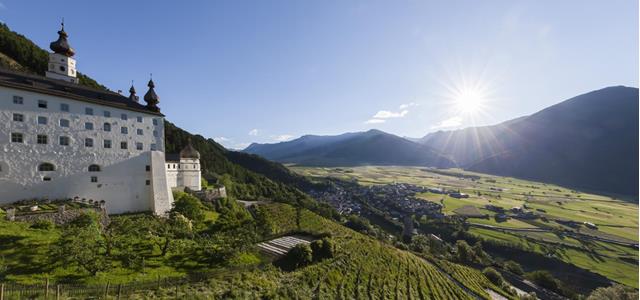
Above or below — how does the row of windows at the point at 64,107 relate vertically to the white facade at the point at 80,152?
above

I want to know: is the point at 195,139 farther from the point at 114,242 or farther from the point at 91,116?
the point at 114,242

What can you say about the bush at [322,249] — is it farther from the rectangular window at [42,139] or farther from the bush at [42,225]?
the rectangular window at [42,139]

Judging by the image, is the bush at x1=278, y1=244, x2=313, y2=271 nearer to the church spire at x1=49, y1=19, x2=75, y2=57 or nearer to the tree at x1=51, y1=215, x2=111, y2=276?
the tree at x1=51, y1=215, x2=111, y2=276

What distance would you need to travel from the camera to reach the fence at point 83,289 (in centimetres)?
1505

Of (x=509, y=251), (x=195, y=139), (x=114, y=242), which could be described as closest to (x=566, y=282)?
(x=509, y=251)

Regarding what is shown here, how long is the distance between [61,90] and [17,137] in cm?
833

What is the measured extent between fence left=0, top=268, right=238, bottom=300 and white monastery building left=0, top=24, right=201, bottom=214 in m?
22.4

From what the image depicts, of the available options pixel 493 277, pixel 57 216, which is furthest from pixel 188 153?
pixel 493 277

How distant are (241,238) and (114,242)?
1160 cm

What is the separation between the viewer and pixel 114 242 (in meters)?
23.2

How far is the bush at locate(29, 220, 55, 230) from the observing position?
25.4 metres

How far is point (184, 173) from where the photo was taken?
58.1 m

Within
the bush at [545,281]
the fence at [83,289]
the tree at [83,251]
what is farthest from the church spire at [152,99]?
the bush at [545,281]

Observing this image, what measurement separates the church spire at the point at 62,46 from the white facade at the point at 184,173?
26.1m
